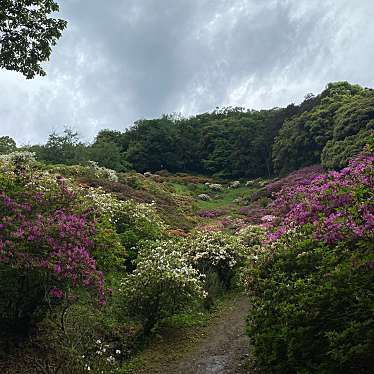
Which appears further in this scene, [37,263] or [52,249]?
[52,249]

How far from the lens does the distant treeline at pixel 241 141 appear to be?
30.3 meters

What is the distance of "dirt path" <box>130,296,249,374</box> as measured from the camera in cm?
782

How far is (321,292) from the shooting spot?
18.8ft

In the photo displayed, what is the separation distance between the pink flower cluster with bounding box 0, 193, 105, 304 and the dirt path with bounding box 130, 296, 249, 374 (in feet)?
6.59

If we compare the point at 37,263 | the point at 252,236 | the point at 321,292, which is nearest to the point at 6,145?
the point at 252,236

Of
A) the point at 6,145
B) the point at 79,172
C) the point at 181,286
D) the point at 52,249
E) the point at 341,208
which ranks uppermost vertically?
the point at 6,145

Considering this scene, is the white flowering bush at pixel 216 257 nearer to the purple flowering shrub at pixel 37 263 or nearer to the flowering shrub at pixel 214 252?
the flowering shrub at pixel 214 252

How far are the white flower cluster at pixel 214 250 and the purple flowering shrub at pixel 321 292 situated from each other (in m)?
4.92

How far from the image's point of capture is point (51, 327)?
27.8ft

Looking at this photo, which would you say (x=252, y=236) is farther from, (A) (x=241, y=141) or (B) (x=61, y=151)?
(A) (x=241, y=141)

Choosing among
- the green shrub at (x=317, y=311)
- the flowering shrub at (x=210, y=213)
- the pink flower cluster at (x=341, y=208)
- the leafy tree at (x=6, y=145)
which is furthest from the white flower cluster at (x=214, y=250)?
the leafy tree at (x=6, y=145)

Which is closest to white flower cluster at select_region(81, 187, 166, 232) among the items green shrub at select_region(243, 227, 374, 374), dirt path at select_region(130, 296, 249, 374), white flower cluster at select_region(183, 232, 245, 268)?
white flower cluster at select_region(183, 232, 245, 268)

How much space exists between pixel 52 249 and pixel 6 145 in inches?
966

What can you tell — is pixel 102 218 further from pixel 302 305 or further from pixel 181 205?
pixel 181 205
